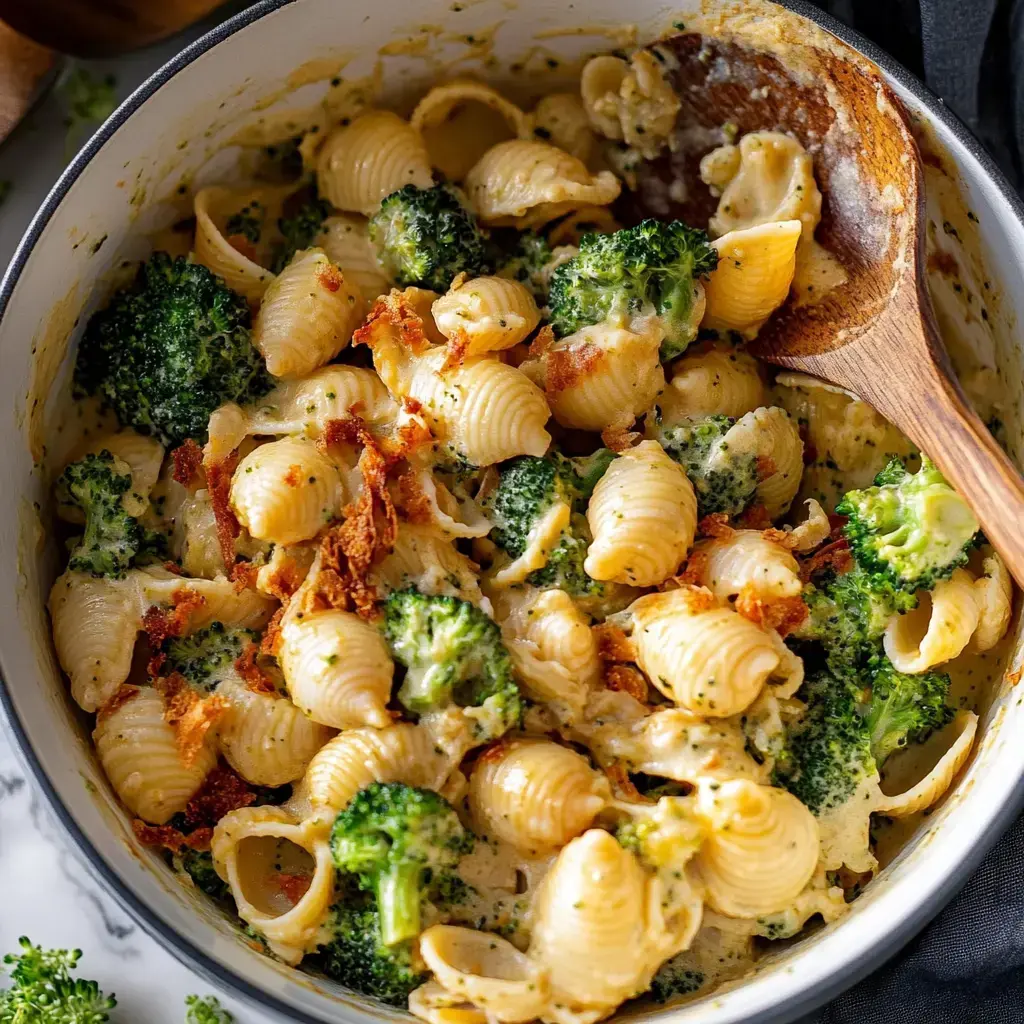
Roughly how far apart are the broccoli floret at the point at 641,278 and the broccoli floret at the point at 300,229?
0.57 meters

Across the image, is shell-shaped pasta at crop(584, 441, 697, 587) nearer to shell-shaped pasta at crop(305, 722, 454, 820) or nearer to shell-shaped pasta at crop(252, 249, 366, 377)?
shell-shaped pasta at crop(305, 722, 454, 820)

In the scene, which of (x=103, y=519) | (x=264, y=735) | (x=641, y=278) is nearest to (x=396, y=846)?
(x=264, y=735)

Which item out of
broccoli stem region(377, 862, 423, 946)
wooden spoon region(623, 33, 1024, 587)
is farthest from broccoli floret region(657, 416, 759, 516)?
broccoli stem region(377, 862, 423, 946)

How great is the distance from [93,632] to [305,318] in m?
0.69

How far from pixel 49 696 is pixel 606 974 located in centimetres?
104

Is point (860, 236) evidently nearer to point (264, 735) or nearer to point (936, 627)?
point (936, 627)

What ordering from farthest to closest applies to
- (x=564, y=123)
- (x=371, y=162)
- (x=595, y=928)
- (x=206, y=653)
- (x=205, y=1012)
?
(x=564, y=123) → (x=371, y=162) → (x=205, y=1012) → (x=206, y=653) → (x=595, y=928)

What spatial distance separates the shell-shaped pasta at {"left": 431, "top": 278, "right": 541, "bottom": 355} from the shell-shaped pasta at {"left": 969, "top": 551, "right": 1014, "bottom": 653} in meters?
0.94

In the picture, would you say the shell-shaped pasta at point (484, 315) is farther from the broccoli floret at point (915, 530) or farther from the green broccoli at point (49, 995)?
the green broccoli at point (49, 995)

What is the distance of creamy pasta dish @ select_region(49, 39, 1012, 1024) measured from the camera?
1.91 m

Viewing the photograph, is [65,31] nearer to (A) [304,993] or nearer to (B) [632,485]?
(B) [632,485]

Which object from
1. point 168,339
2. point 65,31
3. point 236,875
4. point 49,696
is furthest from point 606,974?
point 65,31

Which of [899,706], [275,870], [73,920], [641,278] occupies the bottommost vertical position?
[899,706]

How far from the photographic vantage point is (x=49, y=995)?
2.21m
